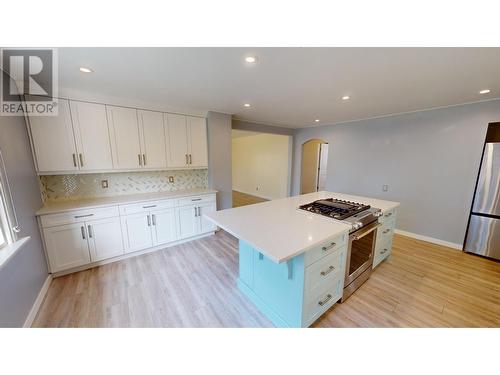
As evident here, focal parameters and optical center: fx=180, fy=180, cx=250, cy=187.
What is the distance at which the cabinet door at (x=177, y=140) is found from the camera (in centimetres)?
293

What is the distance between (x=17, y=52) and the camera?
1.43 meters

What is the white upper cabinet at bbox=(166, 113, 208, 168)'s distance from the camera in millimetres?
2957

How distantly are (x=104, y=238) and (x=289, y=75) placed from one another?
298 cm

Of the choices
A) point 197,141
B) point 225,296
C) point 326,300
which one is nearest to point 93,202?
point 197,141

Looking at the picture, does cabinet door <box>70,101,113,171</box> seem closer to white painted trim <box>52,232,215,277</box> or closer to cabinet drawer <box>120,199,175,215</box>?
cabinet drawer <box>120,199,175,215</box>

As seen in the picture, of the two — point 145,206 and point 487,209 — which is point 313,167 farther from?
point 145,206

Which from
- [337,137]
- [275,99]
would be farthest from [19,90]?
[337,137]

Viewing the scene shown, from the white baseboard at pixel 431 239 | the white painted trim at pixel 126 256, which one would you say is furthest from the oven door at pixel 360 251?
the white painted trim at pixel 126 256

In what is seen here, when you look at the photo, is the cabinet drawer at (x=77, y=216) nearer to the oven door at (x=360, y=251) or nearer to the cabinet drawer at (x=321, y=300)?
the cabinet drawer at (x=321, y=300)

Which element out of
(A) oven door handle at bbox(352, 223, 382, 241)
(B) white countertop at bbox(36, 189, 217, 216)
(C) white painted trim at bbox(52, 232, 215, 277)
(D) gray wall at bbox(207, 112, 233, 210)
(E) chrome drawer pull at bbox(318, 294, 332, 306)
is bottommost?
(C) white painted trim at bbox(52, 232, 215, 277)

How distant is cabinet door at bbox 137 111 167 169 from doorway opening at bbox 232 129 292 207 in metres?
2.46

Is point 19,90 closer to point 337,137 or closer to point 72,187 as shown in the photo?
point 72,187

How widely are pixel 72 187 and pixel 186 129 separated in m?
1.81

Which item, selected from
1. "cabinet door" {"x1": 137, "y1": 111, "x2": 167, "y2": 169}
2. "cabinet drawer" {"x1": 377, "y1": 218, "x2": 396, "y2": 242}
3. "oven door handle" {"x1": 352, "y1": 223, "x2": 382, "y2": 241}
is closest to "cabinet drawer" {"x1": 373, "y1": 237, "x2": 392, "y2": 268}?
"cabinet drawer" {"x1": 377, "y1": 218, "x2": 396, "y2": 242}
